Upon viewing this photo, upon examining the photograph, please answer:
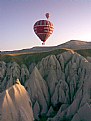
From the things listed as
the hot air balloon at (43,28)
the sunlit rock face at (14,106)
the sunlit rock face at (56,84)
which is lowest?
the sunlit rock face at (56,84)

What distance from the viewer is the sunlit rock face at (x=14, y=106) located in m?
17.6

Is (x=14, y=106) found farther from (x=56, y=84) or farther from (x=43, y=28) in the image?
(x=43, y=28)

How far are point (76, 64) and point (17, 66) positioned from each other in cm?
1487

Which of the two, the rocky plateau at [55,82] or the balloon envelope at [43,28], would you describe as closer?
the rocky plateau at [55,82]

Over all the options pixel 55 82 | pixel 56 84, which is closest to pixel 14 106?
pixel 56 84

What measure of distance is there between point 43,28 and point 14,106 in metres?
43.9

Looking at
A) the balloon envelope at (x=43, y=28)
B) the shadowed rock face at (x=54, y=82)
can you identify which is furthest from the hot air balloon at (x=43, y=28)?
the shadowed rock face at (x=54, y=82)

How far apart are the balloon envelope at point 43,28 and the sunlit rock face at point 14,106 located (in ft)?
138

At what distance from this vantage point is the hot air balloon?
200ft

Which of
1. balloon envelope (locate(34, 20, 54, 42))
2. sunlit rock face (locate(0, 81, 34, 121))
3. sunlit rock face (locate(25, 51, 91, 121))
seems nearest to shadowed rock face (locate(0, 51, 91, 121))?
sunlit rock face (locate(25, 51, 91, 121))

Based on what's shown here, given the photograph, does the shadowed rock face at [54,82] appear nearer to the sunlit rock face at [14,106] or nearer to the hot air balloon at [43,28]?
the hot air balloon at [43,28]

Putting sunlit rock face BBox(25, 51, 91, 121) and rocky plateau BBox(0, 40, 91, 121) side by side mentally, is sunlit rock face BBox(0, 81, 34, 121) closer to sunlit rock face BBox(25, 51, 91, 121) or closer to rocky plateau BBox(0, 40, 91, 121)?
rocky plateau BBox(0, 40, 91, 121)

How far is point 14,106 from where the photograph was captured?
722 inches

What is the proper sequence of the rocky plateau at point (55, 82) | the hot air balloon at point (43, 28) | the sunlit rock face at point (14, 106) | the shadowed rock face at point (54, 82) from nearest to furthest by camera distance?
the sunlit rock face at point (14, 106)
the rocky plateau at point (55, 82)
the shadowed rock face at point (54, 82)
the hot air balloon at point (43, 28)
